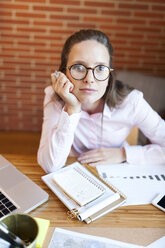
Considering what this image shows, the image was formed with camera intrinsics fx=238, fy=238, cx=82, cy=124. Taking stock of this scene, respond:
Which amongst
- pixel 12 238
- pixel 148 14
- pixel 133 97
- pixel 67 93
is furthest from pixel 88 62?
pixel 148 14

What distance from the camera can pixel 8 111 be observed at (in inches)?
112

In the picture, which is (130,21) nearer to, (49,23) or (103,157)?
(49,23)

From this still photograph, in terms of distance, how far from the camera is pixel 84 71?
3.67ft

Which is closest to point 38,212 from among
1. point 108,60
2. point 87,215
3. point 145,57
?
point 87,215

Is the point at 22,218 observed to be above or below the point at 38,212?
above

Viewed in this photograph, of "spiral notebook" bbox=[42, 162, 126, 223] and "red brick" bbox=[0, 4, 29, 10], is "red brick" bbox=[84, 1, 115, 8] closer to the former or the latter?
"red brick" bbox=[0, 4, 29, 10]

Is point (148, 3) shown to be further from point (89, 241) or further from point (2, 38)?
point (89, 241)

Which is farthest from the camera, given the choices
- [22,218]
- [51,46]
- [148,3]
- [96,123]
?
[51,46]

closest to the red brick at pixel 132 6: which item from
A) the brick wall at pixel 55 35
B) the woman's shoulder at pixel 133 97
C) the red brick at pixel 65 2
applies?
the brick wall at pixel 55 35

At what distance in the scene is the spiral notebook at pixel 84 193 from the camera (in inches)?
31.1

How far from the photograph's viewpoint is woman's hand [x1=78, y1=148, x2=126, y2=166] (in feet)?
3.59

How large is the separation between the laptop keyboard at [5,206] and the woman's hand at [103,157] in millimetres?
383

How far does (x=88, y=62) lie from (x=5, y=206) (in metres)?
0.71

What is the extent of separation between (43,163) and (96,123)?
0.46 m
